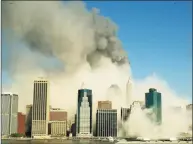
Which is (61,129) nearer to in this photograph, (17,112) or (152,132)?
(17,112)

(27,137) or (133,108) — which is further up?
(133,108)

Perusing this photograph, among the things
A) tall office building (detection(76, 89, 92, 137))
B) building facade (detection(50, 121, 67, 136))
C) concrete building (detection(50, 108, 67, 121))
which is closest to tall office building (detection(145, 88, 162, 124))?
tall office building (detection(76, 89, 92, 137))

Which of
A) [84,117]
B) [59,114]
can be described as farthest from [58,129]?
[84,117]

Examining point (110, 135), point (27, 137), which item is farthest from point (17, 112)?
point (110, 135)

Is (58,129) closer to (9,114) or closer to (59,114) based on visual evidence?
(59,114)

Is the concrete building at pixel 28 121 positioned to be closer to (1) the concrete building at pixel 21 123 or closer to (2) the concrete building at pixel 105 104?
(1) the concrete building at pixel 21 123

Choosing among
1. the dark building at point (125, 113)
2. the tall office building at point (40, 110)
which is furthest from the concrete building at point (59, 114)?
the dark building at point (125, 113)
